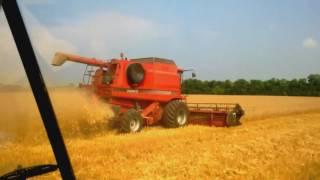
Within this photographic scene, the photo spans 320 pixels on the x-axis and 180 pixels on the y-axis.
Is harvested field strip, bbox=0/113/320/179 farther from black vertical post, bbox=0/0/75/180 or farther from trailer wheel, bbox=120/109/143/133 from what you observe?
black vertical post, bbox=0/0/75/180

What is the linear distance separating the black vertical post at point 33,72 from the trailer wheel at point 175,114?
16.1 metres

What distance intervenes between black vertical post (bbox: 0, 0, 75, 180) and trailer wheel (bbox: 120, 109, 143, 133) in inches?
527

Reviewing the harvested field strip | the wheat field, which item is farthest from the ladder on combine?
the harvested field strip

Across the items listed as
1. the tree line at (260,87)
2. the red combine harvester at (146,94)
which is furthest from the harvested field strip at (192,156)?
the tree line at (260,87)

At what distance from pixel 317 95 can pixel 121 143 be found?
49.6 m

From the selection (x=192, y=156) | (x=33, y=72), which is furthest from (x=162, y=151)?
(x=33, y=72)

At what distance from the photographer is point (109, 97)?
1602 cm

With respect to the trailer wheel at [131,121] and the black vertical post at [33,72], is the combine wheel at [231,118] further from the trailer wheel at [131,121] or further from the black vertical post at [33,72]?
the black vertical post at [33,72]

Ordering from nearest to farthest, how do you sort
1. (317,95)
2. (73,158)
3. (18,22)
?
(18,22) → (73,158) → (317,95)

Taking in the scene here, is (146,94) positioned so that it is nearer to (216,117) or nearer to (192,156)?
(216,117)

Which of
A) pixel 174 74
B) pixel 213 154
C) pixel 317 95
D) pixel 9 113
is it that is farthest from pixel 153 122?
pixel 317 95

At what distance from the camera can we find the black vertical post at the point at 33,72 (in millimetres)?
1771

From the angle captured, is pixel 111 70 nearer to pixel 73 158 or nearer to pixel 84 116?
pixel 84 116

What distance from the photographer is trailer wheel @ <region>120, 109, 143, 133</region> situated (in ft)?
50.2
